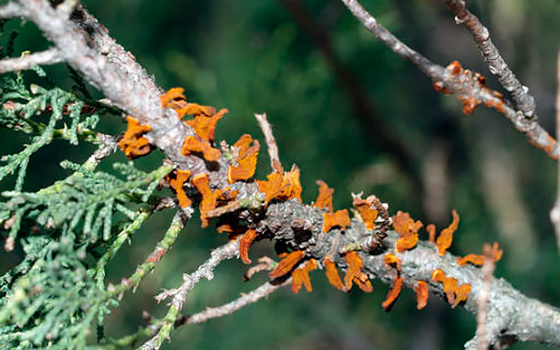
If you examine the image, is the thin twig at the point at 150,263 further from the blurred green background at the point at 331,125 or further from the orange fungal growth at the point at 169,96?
the blurred green background at the point at 331,125

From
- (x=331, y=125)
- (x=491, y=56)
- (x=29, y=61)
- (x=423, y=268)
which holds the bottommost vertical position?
(x=423, y=268)

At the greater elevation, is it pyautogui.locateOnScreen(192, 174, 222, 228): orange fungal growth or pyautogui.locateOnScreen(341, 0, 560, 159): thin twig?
pyautogui.locateOnScreen(341, 0, 560, 159): thin twig

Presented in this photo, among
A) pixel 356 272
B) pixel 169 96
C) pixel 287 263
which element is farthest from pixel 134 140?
pixel 356 272

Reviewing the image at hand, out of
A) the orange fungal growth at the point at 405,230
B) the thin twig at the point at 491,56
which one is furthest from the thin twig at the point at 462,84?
the orange fungal growth at the point at 405,230

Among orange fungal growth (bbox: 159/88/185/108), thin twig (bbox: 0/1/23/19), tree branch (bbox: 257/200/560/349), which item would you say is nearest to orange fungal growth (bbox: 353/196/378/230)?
tree branch (bbox: 257/200/560/349)

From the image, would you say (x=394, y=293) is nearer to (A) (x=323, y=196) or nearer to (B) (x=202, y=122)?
(A) (x=323, y=196)

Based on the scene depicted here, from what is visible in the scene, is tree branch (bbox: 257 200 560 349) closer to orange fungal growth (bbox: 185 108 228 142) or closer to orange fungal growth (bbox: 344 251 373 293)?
orange fungal growth (bbox: 344 251 373 293)
